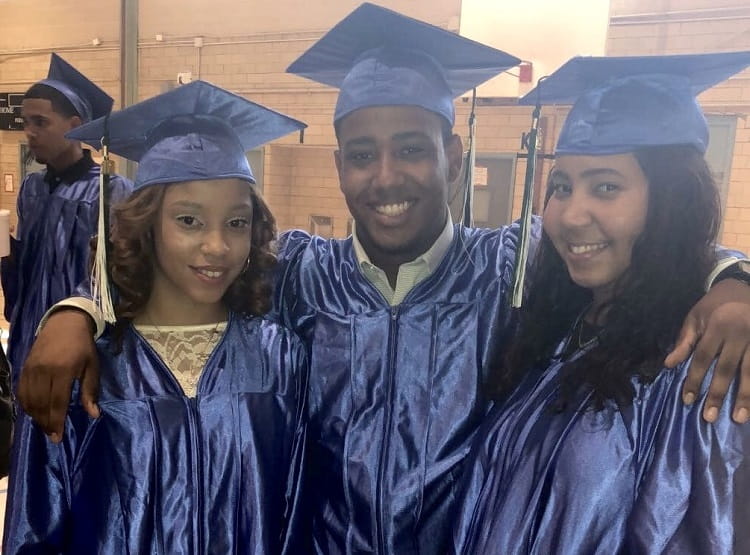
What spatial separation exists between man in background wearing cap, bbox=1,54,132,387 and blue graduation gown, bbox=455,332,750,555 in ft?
7.81

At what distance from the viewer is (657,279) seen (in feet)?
3.49

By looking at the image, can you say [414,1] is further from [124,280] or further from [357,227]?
[124,280]

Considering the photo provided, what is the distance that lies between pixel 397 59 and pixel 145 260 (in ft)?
2.29

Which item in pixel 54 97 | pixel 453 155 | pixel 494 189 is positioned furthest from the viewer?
pixel 494 189

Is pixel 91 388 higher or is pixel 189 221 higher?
pixel 189 221

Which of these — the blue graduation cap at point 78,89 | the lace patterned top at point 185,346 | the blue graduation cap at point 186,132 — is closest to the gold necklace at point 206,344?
the lace patterned top at point 185,346

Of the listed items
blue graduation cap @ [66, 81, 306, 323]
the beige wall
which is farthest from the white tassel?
the beige wall

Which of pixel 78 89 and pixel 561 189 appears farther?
pixel 78 89

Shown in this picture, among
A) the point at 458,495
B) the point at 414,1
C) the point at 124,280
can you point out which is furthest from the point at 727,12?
the point at 124,280

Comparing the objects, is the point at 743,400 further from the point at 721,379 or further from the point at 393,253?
the point at 393,253

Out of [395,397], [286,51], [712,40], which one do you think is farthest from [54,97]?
[712,40]

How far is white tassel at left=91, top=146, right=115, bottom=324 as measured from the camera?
4.09ft

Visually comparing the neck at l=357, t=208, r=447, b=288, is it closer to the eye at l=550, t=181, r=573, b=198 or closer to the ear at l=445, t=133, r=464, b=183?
the ear at l=445, t=133, r=464, b=183

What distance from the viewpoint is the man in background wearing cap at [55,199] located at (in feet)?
9.55
